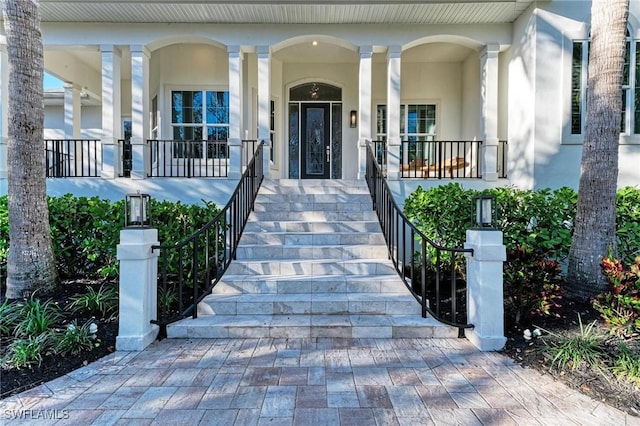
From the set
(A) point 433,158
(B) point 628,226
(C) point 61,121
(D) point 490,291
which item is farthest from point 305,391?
(C) point 61,121

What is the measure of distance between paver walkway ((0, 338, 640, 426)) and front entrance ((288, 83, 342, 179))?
6631mm

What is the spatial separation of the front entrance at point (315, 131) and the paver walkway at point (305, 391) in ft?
21.8

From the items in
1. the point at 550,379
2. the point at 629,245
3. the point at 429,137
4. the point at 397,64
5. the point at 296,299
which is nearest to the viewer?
the point at 550,379

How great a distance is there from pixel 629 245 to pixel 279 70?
298 inches

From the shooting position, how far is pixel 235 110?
7465mm

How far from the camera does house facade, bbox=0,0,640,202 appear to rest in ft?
21.9

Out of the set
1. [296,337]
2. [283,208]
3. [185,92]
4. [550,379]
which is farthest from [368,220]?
[185,92]

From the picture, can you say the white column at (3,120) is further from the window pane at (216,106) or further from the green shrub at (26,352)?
the green shrub at (26,352)

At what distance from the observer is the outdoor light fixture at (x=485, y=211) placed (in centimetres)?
354

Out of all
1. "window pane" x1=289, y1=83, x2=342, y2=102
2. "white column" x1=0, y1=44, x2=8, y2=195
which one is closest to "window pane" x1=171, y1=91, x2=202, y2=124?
"window pane" x1=289, y1=83, x2=342, y2=102

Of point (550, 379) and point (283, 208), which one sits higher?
point (283, 208)

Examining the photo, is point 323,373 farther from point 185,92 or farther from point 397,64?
point 185,92

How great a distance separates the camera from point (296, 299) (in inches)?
164

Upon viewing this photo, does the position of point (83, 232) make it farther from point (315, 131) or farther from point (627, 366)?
point (315, 131)
